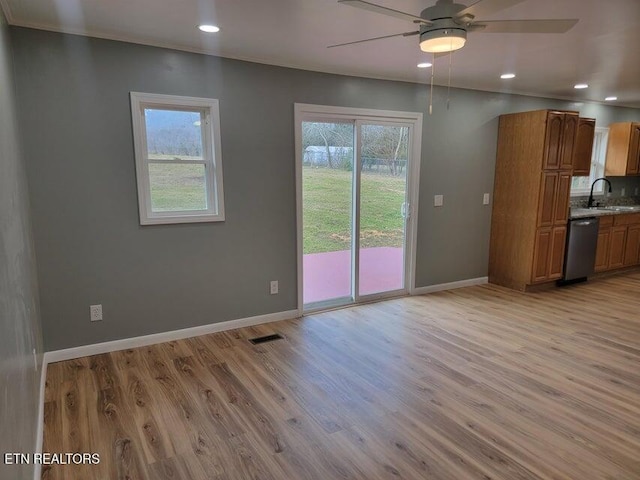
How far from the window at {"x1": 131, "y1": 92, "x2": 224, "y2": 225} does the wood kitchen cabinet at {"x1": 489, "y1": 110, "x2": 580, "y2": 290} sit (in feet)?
11.8

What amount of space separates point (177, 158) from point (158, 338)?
5.13 feet

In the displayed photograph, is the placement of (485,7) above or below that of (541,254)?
above

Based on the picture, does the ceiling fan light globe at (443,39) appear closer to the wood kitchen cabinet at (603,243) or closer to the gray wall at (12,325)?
the gray wall at (12,325)

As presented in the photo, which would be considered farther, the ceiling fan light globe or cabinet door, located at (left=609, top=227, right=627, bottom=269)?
cabinet door, located at (left=609, top=227, right=627, bottom=269)

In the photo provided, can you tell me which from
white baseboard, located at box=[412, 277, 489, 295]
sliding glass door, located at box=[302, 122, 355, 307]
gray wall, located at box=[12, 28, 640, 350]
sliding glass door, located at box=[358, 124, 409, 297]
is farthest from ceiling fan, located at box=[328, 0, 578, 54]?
white baseboard, located at box=[412, 277, 489, 295]

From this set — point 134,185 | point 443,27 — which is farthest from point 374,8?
point 134,185

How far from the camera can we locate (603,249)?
18.2 ft

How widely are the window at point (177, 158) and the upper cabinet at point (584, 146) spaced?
462 cm

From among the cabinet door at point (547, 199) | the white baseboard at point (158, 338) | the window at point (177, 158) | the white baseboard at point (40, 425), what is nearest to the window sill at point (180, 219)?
the window at point (177, 158)

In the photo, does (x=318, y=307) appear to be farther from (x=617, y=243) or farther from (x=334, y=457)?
(x=617, y=243)

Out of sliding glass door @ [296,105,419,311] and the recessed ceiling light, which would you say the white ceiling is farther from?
sliding glass door @ [296,105,419,311]

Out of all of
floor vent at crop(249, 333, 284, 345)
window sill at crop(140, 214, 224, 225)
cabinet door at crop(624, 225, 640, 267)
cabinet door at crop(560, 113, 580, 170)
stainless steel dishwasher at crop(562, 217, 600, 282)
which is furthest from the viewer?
cabinet door at crop(624, 225, 640, 267)

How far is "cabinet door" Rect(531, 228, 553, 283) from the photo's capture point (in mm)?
4859

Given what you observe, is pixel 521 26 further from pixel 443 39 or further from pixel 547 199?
pixel 547 199
